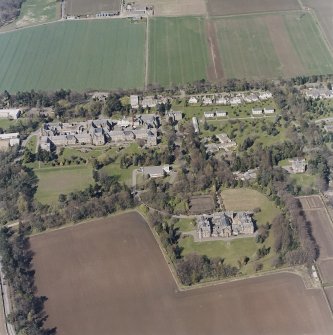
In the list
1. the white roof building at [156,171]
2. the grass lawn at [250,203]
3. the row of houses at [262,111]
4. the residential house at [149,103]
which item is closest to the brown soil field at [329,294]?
the grass lawn at [250,203]

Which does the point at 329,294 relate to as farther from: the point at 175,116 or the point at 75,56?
the point at 75,56

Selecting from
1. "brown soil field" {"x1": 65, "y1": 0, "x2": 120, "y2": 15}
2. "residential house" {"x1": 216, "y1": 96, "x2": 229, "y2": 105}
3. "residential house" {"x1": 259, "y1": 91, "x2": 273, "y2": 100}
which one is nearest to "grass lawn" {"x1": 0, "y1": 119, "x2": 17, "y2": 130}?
"residential house" {"x1": 216, "y1": 96, "x2": 229, "y2": 105}

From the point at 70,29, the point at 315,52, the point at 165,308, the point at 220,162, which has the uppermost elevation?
the point at 70,29

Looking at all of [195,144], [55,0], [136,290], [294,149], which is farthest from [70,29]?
[136,290]

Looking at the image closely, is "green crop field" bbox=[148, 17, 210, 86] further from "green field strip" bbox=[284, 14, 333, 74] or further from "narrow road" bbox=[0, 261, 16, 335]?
"narrow road" bbox=[0, 261, 16, 335]

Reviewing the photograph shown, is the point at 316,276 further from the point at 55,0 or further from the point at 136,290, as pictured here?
the point at 55,0

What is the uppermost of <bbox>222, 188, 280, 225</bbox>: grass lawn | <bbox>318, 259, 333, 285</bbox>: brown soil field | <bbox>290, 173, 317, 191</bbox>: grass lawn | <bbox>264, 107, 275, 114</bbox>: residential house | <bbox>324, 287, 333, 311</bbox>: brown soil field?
<bbox>264, 107, 275, 114</bbox>: residential house
